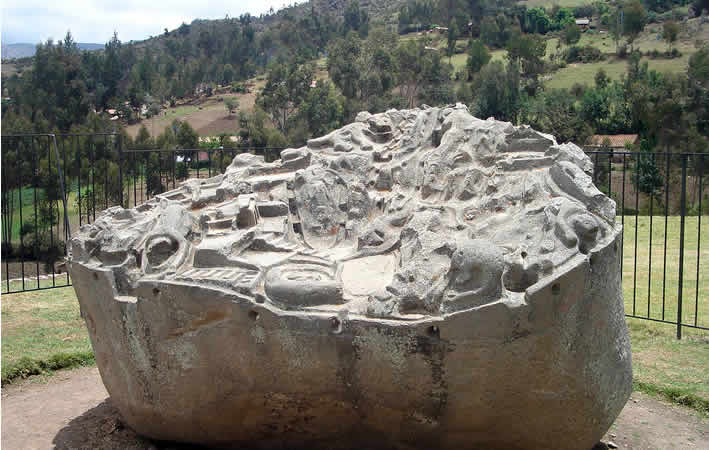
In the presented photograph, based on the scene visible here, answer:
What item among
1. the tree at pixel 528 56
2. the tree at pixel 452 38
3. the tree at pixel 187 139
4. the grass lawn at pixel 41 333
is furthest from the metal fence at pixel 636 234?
the tree at pixel 452 38

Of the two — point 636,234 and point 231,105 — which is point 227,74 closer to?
point 231,105

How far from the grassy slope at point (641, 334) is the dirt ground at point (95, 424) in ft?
1.41

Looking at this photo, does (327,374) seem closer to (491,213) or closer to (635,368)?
(491,213)

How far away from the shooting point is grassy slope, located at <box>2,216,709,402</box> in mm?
6664

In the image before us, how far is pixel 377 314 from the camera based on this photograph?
420 centimetres

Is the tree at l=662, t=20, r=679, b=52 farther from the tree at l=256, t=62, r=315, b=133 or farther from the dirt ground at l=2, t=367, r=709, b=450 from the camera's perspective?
the dirt ground at l=2, t=367, r=709, b=450

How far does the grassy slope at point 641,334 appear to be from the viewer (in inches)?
262

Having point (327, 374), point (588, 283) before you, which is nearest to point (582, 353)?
point (588, 283)

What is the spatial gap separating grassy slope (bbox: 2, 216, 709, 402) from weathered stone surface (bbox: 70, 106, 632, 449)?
2.32 m

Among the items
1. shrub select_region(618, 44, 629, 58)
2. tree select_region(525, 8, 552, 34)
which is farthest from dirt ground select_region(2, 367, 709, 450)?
tree select_region(525, 8, 552, 34)

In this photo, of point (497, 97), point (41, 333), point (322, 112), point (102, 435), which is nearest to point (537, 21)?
point (497, 97)

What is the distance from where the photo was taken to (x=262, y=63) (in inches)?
2714

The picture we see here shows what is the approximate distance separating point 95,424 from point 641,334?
5580 millimetres

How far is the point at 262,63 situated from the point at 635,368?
214 ft
